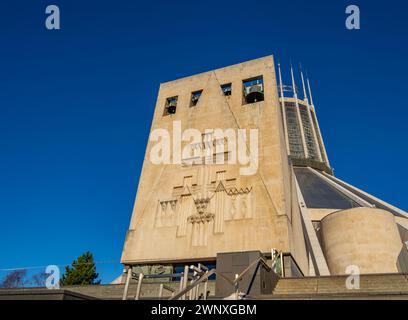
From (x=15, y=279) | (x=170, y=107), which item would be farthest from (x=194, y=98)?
(x=15, y=279)

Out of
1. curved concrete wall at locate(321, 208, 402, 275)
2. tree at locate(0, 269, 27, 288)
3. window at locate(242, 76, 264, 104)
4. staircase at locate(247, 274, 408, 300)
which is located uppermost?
window at locate(242, 76, 264, 104)

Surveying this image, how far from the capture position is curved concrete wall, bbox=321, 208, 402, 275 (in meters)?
19.5

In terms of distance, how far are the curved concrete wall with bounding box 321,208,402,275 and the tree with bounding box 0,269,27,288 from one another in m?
18.5

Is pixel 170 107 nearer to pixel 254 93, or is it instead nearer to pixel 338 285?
pixel 254 93

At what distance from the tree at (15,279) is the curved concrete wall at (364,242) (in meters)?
18.5

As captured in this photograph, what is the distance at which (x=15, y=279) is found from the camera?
10.5 metres

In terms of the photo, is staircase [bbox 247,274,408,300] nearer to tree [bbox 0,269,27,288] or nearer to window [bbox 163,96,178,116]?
tree [bbox 0,269,27,288]

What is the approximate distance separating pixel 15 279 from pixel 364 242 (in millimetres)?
19629

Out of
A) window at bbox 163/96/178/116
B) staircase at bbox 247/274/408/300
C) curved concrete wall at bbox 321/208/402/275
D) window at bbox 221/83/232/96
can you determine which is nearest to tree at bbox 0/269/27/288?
staircase at bbox 247/274/408/300

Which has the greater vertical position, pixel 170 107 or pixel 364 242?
pixel 170 107

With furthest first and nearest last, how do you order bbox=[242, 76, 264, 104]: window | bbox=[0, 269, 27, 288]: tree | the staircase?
bbox=[242, 76, 264, 104]: window < bbox=[0, 269, 27, 288]: tree < the staircase

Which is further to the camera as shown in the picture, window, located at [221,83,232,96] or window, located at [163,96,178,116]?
window, located at [163,96,178,116]

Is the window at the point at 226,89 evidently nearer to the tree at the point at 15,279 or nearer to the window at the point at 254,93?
the window at the point at 254,93
